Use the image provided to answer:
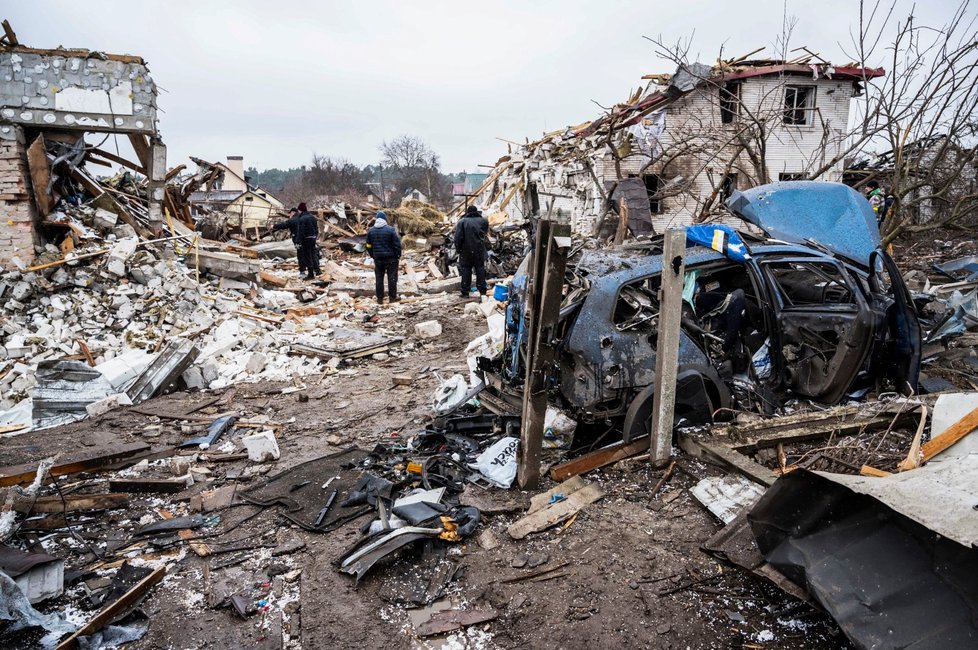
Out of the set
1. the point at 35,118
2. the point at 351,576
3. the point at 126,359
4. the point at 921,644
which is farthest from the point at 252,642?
the point at 35,118

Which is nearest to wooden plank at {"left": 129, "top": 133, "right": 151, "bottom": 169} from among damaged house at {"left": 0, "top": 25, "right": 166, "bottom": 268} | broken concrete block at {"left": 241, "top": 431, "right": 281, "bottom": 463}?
damaged house at {"left": 0, "top": 25, "right": 166, "bottom": 268}

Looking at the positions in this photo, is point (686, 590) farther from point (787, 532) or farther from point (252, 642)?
point (252, 642)

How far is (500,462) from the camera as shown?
14.2 feet

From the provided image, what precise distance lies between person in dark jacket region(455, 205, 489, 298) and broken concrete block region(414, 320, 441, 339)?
8.51ft

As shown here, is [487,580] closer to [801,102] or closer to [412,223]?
[412,223]

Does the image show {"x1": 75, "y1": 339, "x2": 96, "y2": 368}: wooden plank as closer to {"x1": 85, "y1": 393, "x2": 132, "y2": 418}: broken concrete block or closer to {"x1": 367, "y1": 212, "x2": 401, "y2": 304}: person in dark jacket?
{"x1": 85, "y1": 393, "x2": 132, "y2": 418}: broken concrete block

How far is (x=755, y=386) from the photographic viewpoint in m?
4.81

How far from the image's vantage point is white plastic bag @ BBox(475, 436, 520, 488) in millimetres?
4189

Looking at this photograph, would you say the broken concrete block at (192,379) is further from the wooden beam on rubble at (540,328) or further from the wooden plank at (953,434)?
→ the wooden plank at (953,434)

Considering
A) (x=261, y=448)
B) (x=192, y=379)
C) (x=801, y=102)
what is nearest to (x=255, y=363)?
(x=192, y=379)

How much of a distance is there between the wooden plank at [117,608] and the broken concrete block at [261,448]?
164 centimetres

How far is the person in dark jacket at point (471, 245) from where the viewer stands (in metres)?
11.7

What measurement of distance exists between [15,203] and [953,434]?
13.2 m

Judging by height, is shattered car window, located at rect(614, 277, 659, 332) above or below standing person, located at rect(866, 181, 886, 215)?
below
